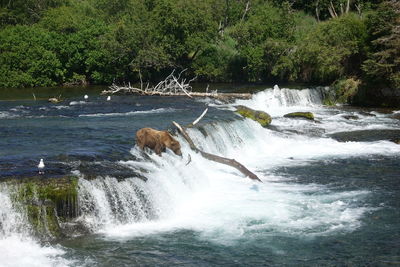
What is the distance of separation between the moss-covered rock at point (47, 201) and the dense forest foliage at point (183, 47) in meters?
27.6

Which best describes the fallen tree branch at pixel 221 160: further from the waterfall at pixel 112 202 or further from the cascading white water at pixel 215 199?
the waterfall at pixel 112 202

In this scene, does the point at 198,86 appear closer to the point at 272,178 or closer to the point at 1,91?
the point at 1,91

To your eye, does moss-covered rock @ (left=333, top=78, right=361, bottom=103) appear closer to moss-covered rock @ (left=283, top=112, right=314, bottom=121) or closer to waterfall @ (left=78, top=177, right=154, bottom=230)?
moss-covered rock @ (left=283, top=112, right=314, bottom=121)

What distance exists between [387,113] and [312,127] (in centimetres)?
751

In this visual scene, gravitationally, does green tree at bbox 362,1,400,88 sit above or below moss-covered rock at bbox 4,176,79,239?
above

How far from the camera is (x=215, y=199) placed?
18.0 m

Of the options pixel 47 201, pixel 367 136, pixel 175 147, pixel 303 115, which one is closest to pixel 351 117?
pixel 303 115

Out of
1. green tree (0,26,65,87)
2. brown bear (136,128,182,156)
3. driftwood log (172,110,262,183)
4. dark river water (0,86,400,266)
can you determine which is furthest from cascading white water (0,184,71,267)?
green tree (0,26,65,87)

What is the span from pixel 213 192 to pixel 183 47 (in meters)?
27.3

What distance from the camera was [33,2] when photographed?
58562 mm

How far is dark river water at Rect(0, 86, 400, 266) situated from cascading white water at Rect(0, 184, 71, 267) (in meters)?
0.03

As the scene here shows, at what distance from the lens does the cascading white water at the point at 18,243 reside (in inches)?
498

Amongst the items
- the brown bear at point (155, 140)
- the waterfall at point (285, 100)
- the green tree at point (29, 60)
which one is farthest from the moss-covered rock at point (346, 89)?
the green tree at point (29, 60)

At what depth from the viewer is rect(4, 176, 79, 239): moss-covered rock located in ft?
46.6
